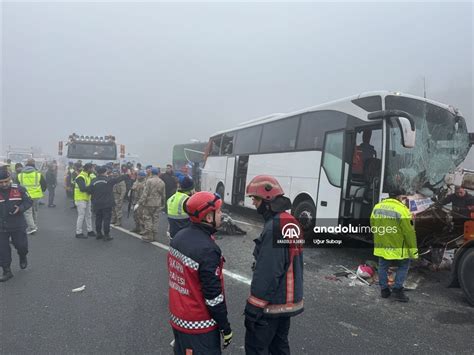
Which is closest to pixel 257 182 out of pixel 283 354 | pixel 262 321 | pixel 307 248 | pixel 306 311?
pixel 262 321

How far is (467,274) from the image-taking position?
4652mm

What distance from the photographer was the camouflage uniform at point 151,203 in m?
7.69

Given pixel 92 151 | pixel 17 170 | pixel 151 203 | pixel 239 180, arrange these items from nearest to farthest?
pixel 151 203 → pixel 17 170 → pixel 239 180 → pixel 92 151

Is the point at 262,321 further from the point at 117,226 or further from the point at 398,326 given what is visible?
the point at 117,226

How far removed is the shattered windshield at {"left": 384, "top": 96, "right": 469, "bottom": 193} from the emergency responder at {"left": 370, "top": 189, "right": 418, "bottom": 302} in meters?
1.20

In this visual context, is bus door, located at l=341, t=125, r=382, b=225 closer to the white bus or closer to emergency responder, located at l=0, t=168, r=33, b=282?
the white bus

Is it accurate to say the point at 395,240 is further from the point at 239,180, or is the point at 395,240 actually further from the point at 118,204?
the point at 118,204

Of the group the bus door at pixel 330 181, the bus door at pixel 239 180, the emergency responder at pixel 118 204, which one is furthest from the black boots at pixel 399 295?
the emergency responder at pixel 118 204

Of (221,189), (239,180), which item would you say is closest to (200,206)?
(239,180)

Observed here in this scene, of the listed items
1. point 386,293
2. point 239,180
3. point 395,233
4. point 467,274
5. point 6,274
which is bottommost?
point 6,274

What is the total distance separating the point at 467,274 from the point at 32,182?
9.72 meters

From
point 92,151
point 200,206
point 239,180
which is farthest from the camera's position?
point 92,151

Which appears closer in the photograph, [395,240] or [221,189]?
[395,240]

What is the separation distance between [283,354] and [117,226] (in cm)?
805
